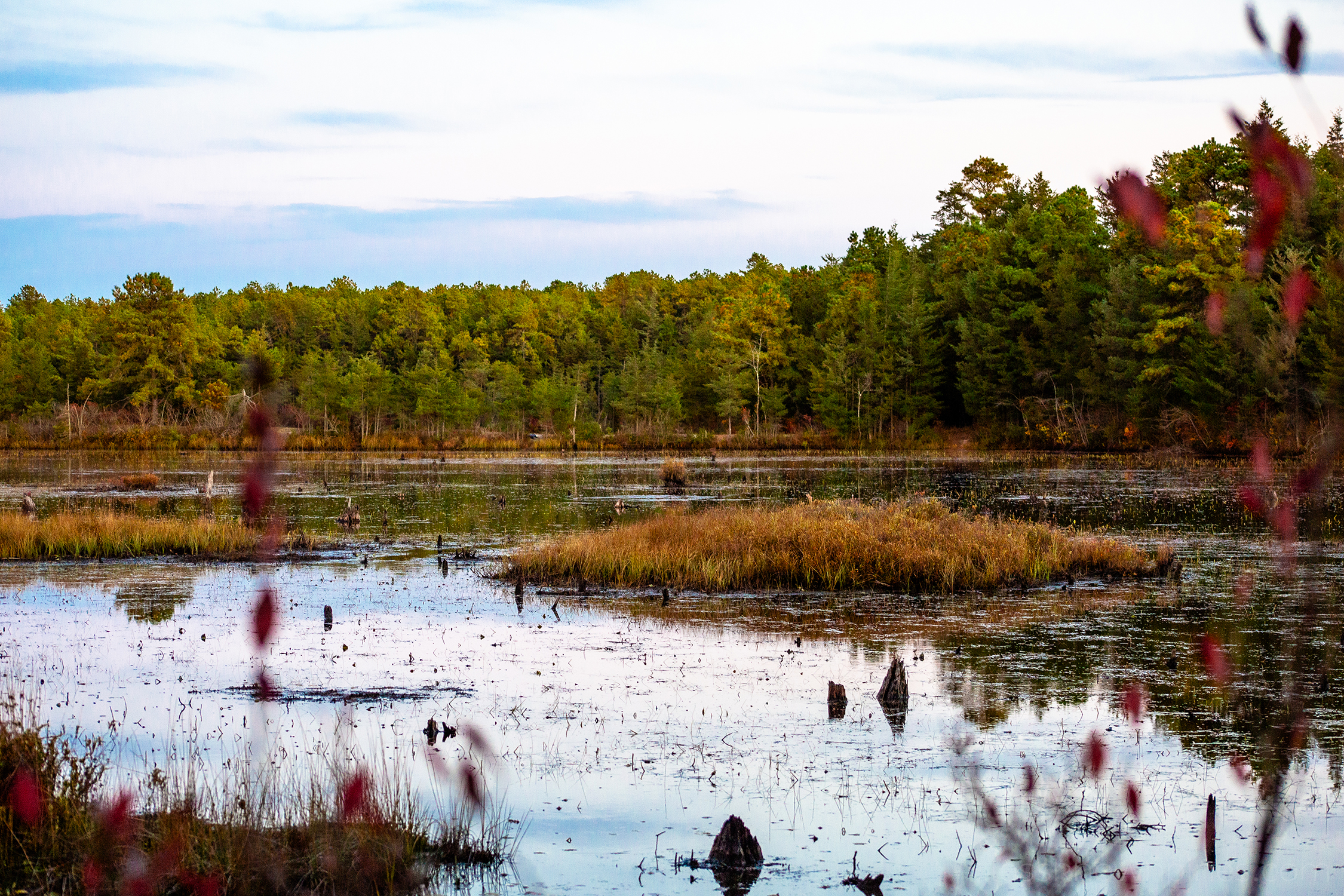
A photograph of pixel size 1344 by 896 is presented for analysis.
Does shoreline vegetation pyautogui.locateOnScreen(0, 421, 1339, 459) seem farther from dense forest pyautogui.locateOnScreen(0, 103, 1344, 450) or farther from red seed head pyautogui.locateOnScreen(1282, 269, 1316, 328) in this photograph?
red seed head pyautogui.locateOnScreen(1282, 269, 1316, 328)

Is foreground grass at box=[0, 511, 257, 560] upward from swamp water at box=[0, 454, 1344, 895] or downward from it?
upward

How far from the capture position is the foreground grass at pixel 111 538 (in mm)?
27766

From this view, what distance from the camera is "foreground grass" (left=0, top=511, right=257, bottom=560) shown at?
2777cm

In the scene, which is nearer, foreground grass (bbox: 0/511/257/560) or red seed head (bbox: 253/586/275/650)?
red seed head (bbox: 253/586/275/650)

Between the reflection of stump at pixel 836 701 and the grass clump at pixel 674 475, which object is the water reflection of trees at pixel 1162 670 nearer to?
the reflection of stump at pixel 836 701

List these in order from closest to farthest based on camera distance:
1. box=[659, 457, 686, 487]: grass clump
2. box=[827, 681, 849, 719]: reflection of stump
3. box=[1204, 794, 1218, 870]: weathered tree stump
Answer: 1. box=[1204, 794, 1218, 870]: weathered tree stump
2. box=[827, 681, 849, 719]: reflection of stump
3. box=[659, 457, 686, 487]: grass clump

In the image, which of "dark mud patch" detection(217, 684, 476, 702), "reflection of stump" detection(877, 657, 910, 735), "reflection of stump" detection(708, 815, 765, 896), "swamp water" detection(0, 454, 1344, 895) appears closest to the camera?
"reflection of stump" detection(708, 815, 765, 896)

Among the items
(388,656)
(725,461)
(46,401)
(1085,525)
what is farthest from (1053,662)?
(46,401)

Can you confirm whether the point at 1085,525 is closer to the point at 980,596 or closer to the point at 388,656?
the point at 980,596

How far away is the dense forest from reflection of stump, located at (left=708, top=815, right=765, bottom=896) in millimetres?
37971

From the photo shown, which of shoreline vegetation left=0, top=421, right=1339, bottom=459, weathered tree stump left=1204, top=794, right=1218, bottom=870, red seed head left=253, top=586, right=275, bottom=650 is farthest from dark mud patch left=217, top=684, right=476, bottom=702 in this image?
shoreline vegetation left=0, top=421, right=1339, bottom=459

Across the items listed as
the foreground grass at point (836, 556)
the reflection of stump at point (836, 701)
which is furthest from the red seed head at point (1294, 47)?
the foreground grass at point (836, 556)

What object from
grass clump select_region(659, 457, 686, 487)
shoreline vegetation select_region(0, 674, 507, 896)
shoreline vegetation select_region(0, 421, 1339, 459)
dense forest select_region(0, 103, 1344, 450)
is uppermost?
dense forest select_region(0, 103, 1344, 450)

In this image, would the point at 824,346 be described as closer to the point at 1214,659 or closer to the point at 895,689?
the point at 895,689
